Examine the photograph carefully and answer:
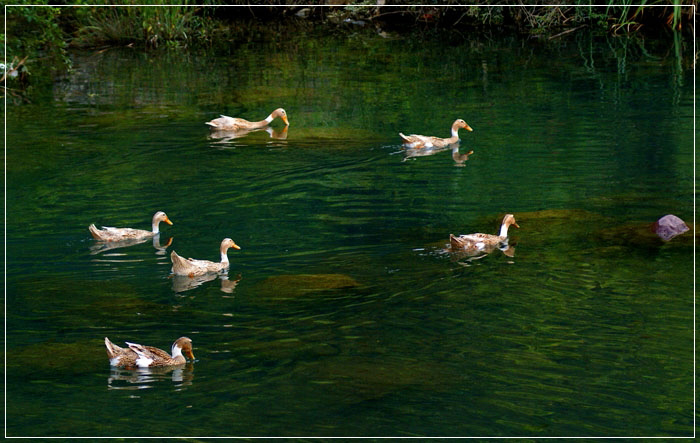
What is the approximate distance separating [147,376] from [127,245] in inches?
180

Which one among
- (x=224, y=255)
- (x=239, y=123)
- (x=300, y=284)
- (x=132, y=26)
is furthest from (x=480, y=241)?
(x=132, y=26)

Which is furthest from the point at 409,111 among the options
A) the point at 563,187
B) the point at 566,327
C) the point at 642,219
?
the point at 566,327

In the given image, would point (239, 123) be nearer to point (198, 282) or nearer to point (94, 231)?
point (94, 231)

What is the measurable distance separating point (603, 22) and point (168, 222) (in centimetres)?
1999

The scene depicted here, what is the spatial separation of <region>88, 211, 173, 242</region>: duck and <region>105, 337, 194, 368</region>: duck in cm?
409

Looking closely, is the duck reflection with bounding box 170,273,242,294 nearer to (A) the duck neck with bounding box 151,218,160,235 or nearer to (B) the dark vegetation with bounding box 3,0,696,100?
(A) the duck neck with bounding box 151,218,160,235

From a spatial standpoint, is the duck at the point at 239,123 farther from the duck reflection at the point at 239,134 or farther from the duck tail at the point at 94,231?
the duck tail at the point at 94,231

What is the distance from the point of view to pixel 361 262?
13211 mm

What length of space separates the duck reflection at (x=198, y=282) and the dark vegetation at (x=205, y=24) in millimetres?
15584

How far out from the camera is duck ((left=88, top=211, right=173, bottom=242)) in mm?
14266

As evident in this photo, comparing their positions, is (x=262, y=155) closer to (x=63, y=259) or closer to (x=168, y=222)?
(x=168, y=222)

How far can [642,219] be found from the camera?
1473 centimetres

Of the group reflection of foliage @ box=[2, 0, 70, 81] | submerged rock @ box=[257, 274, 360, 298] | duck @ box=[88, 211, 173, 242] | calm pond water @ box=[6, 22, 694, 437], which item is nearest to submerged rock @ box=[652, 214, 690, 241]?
calm pond water @ box=[6, 22, 694, 437]

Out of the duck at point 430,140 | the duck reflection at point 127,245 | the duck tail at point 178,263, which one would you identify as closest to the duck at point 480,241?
the duck tail at point 178,263
